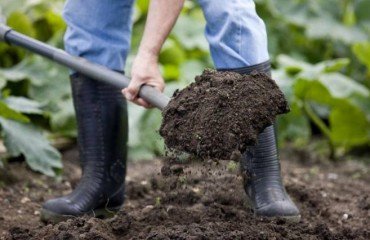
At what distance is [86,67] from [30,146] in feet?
3.06

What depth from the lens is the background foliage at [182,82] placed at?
→ 12.8 feet

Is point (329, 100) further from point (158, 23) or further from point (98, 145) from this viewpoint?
point (158, 23)

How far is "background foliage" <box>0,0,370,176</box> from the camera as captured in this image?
12.8 ft

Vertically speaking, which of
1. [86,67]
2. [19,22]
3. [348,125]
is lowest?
[348,125]

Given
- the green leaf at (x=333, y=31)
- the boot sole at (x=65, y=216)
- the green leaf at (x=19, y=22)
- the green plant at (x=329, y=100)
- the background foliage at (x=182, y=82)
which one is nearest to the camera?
the boot sole at (x=65, y=216)

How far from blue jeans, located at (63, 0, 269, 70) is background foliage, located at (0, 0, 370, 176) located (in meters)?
0.65

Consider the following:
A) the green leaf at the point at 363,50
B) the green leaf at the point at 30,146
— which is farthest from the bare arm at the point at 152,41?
the green leaf at the point at 363,50

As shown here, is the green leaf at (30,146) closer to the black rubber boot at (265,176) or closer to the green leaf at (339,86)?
the black rubber boot at (265,176)

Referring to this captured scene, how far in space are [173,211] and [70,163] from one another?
4.80 feet

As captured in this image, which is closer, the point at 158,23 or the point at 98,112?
the point at 158,23

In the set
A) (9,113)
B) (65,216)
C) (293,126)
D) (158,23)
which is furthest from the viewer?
(293,126)

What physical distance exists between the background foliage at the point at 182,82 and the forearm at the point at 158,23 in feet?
3.34

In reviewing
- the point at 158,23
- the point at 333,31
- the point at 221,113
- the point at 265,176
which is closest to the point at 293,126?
the point at 333,31

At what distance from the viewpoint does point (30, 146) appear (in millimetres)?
3787
